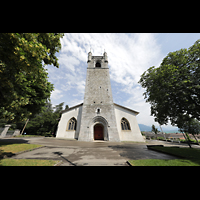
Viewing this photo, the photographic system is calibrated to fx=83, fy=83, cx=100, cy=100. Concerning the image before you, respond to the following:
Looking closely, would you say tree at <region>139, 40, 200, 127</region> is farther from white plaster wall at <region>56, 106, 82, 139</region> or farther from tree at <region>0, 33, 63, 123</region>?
white plaster wall at <region>56, 106, 82, 139</region>

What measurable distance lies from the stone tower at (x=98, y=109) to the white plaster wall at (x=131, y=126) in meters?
1.62

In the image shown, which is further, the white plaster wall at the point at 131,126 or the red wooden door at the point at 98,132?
the red wooden door at the point at 98,132

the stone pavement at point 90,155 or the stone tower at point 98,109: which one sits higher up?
the stone tower at point 98,109

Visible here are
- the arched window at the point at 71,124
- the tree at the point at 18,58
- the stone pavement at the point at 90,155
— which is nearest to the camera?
the tree at the point at 18,58

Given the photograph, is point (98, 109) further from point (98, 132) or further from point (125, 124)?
point (125, 124)

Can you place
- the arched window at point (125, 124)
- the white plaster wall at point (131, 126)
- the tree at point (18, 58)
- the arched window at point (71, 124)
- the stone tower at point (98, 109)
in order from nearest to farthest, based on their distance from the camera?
Result: 1. the tree at point (18, 58)
2. the stone tower at point (98, 109)
3. the white plaster wall at point (131, 126)
4. the arched window at point (125, 124)
5. the arched window at point (71, 124)

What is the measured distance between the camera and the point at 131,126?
17.2 meters

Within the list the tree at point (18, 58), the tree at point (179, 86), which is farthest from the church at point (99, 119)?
the tree at point (18, 58)

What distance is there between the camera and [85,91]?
19688 millimetres

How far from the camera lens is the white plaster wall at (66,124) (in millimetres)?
17330

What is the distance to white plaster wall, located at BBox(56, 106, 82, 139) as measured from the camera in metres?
17.3

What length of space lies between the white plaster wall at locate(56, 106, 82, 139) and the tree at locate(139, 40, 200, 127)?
15.1m

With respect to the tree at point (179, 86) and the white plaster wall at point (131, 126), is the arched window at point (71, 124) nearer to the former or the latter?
the white plaster wall at point (131, 126)

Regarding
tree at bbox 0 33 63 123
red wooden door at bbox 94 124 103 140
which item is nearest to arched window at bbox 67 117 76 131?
red wooden door at bbox 94 124 103 140
